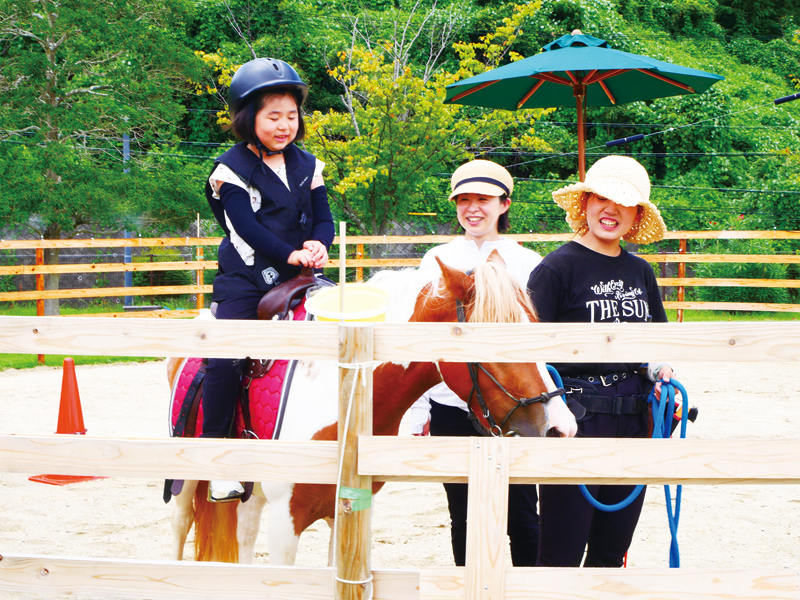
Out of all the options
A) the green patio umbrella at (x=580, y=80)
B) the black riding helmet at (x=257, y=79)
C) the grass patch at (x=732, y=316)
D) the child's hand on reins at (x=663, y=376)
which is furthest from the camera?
the grass patch at (x=732, y=316)

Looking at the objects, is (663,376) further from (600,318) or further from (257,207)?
(257,207)

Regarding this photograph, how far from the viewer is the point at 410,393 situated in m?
2.53

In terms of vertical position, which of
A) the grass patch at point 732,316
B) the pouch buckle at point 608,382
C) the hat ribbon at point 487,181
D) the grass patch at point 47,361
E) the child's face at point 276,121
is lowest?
the pouch buckle at point 608,382

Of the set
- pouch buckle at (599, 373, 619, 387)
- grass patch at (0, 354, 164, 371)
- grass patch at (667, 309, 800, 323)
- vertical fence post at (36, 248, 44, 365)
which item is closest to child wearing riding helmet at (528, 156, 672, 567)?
pouch buckle at (599, 373, 619, 387)

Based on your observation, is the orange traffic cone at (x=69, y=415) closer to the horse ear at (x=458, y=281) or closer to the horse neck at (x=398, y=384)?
the horse neck at (x=398, y=384)

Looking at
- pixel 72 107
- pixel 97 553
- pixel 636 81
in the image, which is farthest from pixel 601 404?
pixel 72 107

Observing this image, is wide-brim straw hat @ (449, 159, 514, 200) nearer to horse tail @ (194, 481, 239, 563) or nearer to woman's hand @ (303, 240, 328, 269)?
woman's hand @ (303, 240, 328, 269)

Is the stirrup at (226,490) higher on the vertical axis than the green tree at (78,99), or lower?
lower

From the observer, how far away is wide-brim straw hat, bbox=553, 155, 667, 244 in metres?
2.57

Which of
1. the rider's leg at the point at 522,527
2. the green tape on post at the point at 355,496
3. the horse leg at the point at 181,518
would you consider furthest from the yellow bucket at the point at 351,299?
the horse leg at the point at 181,518

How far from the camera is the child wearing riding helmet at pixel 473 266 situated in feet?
9.15

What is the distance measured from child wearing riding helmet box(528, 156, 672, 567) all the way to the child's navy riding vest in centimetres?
98

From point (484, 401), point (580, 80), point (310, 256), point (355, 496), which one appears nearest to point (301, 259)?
point (310, 256)

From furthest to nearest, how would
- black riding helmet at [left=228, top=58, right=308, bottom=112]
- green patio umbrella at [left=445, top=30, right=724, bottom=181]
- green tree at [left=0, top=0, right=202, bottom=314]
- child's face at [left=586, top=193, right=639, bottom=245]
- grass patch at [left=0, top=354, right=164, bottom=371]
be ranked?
green tree at [left=0, top=0, right=202, bottom=314], grass patch at [left=0, top=354, right=164, bottom=371], green patio umbrella at [left=445, top=30, right=724, bottom=181], black riding helmet at [left=228, top=58, right=308, bottom=112], child's face at [left=586, top=193, right=639, bottom=245]
